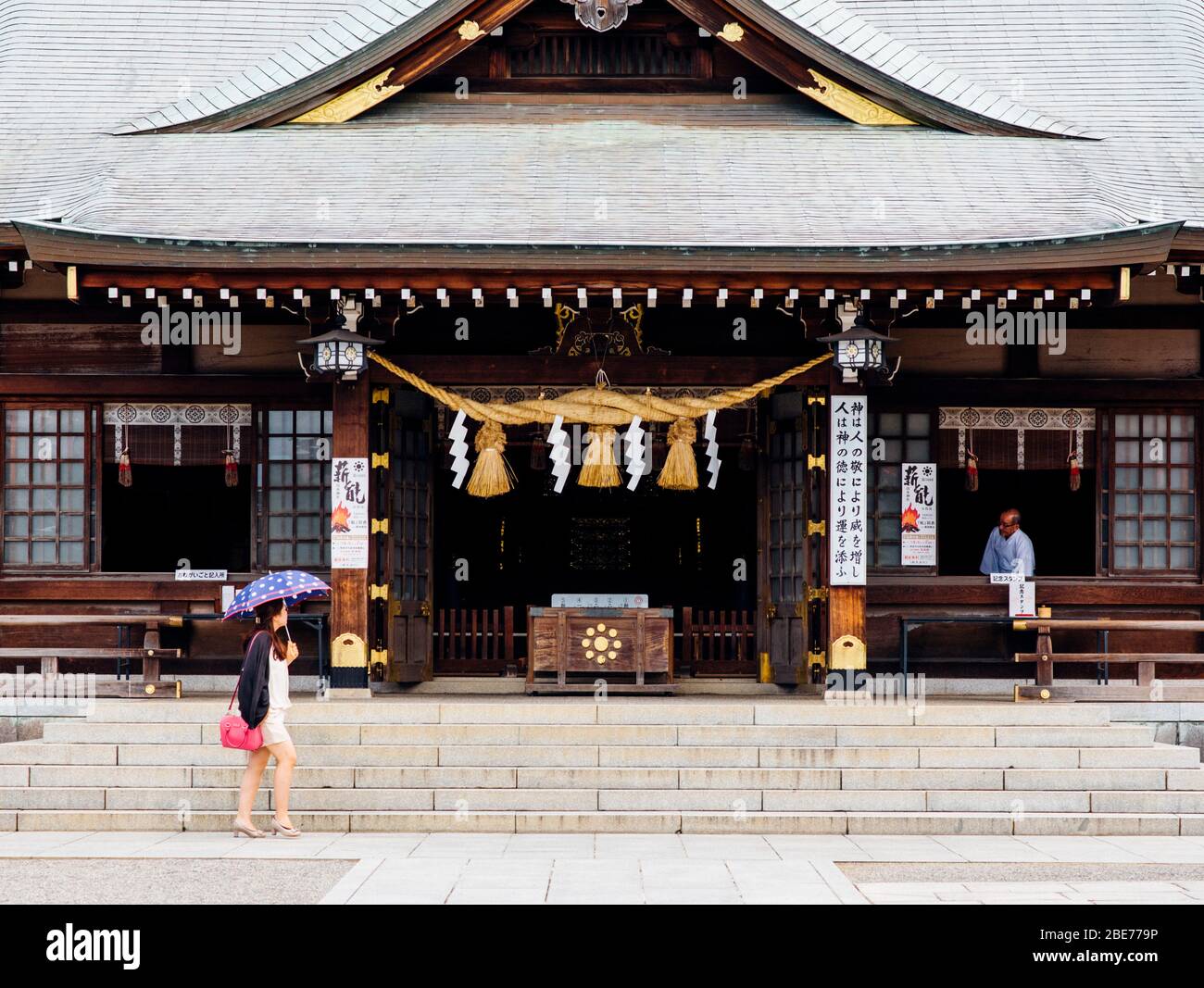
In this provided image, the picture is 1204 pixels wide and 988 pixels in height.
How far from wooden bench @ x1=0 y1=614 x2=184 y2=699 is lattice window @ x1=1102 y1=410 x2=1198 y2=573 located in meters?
10.2

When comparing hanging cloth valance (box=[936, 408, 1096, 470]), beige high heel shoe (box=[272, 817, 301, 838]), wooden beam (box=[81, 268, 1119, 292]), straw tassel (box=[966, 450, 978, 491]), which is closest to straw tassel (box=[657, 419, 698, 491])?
wooden beam (box=[81, 268, 1119, 292])

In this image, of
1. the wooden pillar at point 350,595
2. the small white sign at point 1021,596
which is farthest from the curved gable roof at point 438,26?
the small white sign at point 1021,596

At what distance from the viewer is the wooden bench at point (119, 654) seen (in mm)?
15312

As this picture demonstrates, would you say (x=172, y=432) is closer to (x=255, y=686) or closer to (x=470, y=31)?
(x=470, y=31)

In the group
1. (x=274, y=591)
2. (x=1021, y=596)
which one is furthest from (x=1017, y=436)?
(x=274, y=591)

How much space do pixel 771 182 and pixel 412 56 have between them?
4.26m

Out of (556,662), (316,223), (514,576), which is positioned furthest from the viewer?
(514,576)

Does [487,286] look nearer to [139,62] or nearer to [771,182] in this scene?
[771,182]

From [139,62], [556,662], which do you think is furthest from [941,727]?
[139,62]

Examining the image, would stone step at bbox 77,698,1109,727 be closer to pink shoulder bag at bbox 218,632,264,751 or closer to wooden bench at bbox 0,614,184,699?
wooden bench at bbox 0,614,184,699

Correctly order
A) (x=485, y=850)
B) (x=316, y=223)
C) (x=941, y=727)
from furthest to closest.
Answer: (x=316, y=223), (x=941, y=727), (x=485, y=850)

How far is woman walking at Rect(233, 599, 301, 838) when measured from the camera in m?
11.5

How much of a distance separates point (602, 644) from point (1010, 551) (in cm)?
461

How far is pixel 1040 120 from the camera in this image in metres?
17.6
